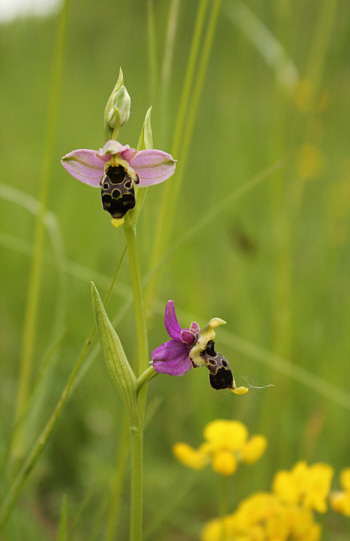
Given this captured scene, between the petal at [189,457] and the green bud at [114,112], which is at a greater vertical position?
the green bud at [114,112]

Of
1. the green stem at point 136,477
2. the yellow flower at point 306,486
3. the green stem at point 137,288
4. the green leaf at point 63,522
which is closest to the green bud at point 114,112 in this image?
the green stem at point 137,288

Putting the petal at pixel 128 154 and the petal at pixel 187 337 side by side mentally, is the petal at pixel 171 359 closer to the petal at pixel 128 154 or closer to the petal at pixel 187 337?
the petal at pixel 187 337

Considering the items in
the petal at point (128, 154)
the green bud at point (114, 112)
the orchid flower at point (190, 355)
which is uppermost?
the green bud at point (114, 112)

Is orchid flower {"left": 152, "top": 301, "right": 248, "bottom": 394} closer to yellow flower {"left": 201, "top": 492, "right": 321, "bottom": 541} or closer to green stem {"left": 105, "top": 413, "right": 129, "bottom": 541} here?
green stem {"left": 105, "top": 413, "right": 129, "bottom": 541}

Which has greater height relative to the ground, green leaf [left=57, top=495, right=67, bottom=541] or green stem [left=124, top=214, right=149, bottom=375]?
green stem [left=124, top=214, right=149, bottom=375]

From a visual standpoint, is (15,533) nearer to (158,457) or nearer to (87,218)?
(158,457)

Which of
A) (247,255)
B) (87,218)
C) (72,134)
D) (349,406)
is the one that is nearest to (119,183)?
(349,406)

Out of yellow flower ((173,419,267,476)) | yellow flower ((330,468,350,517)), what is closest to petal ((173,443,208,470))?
yellow flower ((173,419,267,476))
